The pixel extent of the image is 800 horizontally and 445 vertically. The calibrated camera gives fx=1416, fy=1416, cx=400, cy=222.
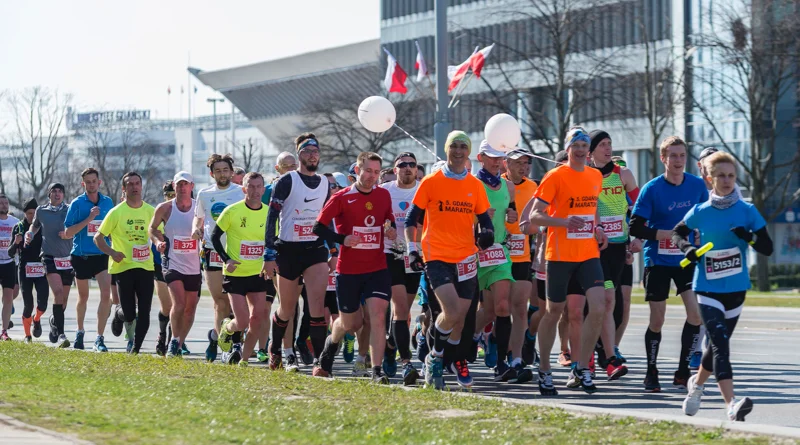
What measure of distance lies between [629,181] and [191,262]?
479 centimetres

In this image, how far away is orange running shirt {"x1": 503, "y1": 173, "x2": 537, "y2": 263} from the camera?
1295 cm

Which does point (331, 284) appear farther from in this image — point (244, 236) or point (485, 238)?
point (485, 238)

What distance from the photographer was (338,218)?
11820 millimetres

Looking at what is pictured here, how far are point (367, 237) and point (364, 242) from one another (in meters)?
0.05

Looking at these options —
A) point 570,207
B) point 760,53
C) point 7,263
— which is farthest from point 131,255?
point 760,53

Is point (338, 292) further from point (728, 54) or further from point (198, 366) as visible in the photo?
point (728, 54)

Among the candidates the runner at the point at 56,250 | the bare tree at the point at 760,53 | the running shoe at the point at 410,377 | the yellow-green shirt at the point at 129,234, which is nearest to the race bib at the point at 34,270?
the runner at the point at 56,250

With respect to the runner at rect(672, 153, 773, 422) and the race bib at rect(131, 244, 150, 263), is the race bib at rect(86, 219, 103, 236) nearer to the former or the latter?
the race bib at rect(131, 244, 150, 263)

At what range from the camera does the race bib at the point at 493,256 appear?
12.2 m

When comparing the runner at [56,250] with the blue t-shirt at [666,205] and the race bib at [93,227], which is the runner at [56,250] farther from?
the blue t-shirt at [666,205]

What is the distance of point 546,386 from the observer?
11109mm

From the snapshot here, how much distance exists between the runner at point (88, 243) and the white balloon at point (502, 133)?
5437 mm

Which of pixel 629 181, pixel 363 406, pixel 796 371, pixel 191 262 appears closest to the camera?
pixel 363 406

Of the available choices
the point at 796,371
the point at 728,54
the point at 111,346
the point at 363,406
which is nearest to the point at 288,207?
the point at 363,406
